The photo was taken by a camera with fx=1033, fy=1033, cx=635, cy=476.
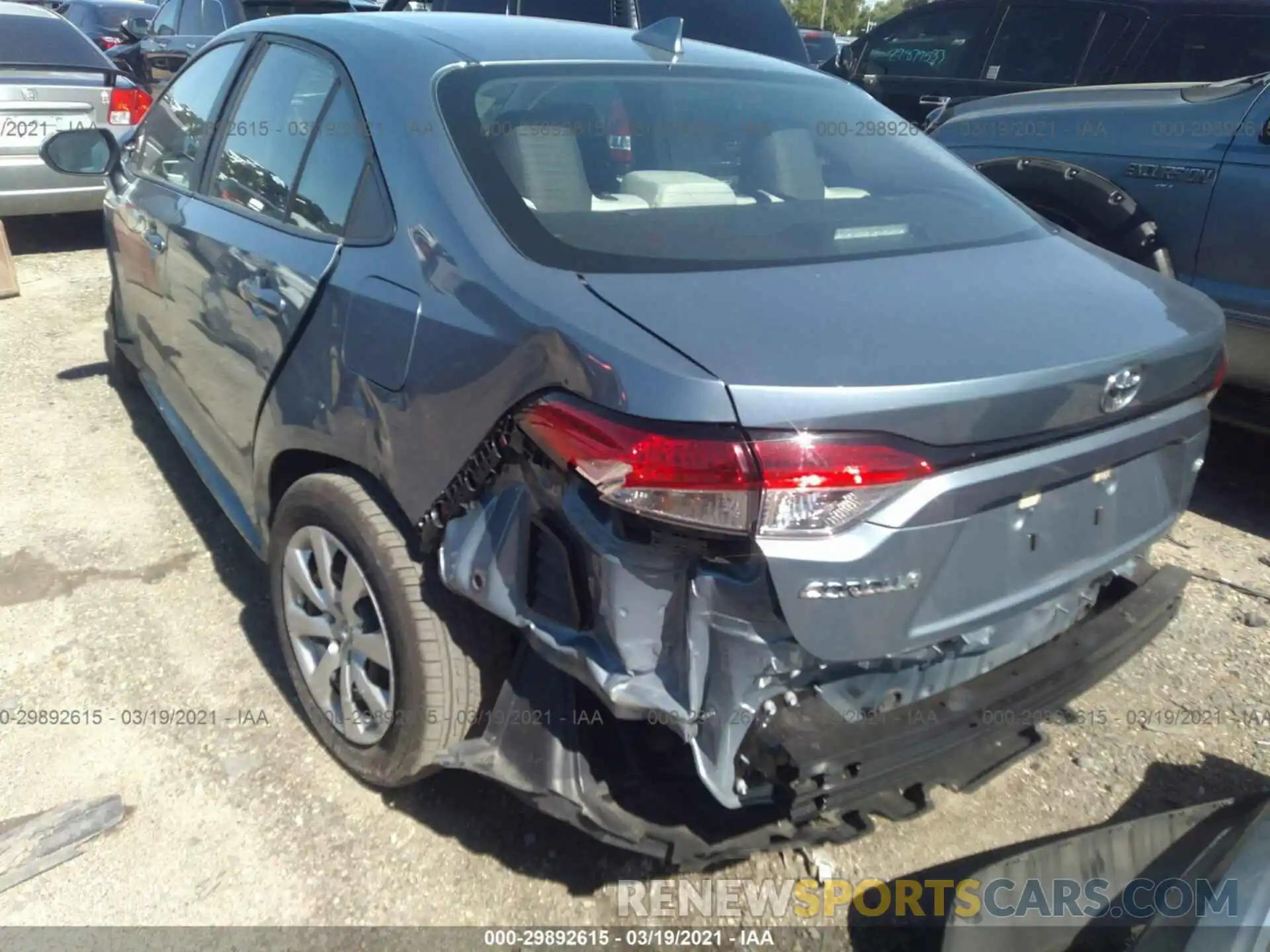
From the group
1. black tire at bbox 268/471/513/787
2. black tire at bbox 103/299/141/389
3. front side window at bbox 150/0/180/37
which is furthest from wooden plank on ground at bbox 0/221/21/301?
black tire at bbox 268/471/513/787

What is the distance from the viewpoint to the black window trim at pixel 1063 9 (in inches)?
217

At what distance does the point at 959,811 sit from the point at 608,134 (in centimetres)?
183

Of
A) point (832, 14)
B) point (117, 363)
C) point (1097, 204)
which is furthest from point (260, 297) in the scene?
point (832, 14)

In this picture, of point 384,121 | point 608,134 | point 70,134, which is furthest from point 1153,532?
point 70,134

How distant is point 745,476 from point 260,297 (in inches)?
60.0

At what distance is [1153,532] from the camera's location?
2.13 meters

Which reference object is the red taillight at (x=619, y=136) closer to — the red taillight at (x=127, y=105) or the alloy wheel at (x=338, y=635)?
the alloy wheel at (x=338, y=635)

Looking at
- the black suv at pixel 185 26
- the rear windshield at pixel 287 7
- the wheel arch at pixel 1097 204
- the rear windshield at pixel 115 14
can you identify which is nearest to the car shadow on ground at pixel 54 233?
Result: the black suv at pixel 185 26

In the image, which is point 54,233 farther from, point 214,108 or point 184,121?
point 214,108

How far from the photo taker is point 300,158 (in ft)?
8.52

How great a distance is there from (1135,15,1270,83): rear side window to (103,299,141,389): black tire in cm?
516

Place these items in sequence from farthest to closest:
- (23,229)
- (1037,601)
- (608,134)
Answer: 1. (23,229)
2. (608,134)
3. (1037,601)

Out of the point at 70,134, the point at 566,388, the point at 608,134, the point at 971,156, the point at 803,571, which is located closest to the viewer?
the point at 803,571

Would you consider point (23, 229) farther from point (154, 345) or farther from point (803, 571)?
point (803, 571)
